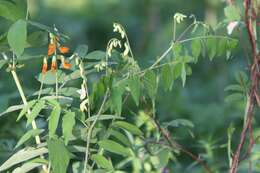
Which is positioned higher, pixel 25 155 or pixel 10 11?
pixel 10 11

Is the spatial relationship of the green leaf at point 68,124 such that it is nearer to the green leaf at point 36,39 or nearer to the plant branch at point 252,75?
the green leaf at point 36,39

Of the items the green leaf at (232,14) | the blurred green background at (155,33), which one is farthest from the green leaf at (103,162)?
the blurred green background at (155,33)

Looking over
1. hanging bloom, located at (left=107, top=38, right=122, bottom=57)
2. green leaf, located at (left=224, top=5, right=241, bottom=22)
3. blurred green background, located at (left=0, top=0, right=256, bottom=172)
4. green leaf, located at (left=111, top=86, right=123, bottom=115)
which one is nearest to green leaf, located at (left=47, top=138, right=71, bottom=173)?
green leaf, located at (left=111, top=86, right=123, bottom=115)

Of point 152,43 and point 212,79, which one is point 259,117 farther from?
point 152,43

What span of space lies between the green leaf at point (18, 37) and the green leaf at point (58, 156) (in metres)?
0.23

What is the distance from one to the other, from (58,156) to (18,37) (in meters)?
0.29

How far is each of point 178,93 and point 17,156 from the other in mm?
3012

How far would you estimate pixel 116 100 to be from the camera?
1801 mm

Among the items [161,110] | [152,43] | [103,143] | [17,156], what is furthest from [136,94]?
[152,43]

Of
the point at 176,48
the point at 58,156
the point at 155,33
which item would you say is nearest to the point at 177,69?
the point at 176,48

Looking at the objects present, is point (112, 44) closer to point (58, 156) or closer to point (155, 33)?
point (58, 156)

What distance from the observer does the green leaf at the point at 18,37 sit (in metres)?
1.71

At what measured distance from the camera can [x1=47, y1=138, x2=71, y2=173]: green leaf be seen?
1.75 meters

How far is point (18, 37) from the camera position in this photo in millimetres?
1729
